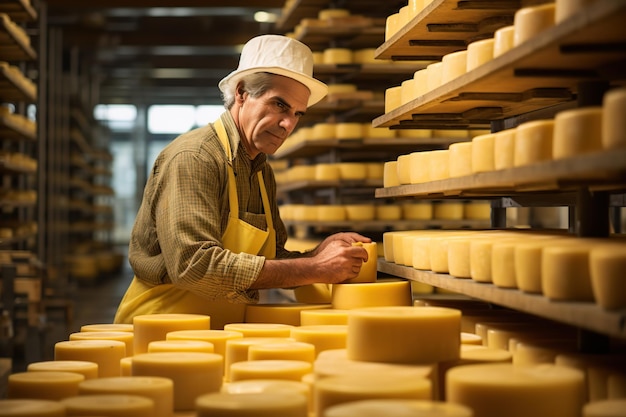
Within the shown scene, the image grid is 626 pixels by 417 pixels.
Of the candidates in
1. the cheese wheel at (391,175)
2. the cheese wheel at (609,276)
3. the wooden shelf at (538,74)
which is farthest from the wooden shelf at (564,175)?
the cheese wheel at (391,175)

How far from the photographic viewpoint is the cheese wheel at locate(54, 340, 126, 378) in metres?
2.57

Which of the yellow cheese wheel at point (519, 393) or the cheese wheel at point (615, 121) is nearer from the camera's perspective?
the cheese wheel at point (615, 121)

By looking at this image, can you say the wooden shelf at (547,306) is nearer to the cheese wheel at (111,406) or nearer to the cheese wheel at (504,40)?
the cheese wheel at (504,40)

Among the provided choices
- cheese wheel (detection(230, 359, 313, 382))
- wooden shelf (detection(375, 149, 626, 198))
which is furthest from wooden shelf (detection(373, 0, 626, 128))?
cheese wheel (detection(230, 359, 313, 382))

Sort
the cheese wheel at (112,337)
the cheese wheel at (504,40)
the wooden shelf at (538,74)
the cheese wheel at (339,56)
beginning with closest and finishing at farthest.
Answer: the wooden shelf at (538,74), the cheese wheel at (504,40), the cheese wheel at (112,337), the cheese wheel at (339,56)

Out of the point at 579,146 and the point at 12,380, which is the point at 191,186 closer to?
the point at 12,380

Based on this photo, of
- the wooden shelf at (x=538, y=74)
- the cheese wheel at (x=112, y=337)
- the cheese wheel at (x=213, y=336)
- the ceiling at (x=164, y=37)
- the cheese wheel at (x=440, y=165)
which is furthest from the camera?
the ceiling at (x=164, y=37)

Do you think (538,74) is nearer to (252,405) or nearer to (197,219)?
(252,405)

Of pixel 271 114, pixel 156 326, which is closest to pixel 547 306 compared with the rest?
pixel 156 326

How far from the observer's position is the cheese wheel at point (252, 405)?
71.0 inches

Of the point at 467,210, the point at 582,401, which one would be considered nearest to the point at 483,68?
the point at 582,401

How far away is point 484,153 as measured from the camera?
247 centimetres

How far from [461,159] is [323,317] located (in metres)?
0.68

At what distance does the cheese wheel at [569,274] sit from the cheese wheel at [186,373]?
87 centimetres
